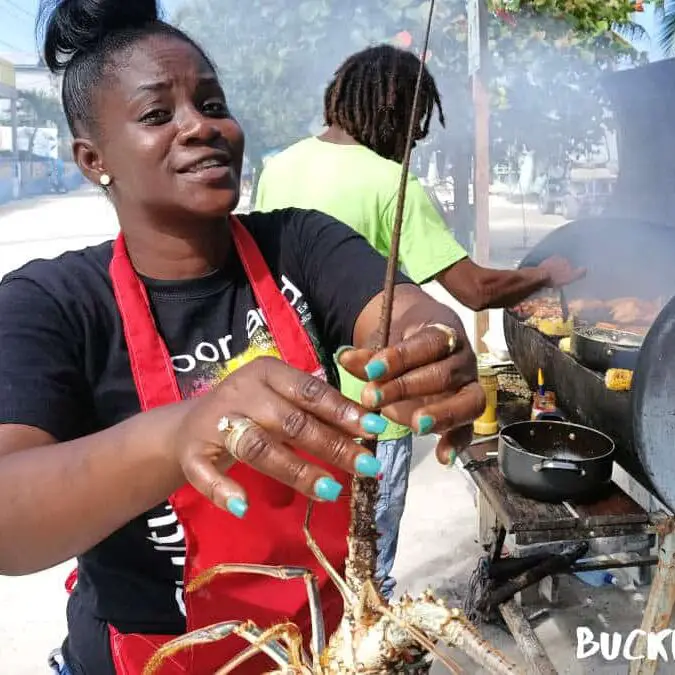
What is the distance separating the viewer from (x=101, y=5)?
1354 millimetres

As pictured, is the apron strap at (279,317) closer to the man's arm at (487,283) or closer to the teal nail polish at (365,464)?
the teal nail polish at (365,464)

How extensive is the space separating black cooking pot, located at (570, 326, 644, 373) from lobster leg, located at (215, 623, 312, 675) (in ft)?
5.79

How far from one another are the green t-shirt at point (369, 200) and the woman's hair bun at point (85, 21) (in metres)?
1.08

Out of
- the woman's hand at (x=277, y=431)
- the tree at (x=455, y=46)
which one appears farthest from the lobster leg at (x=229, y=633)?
the tree at (x=455, y=46)

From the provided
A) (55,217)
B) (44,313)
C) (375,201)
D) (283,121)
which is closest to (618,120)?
(375,201)

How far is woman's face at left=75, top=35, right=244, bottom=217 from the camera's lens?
1.25m

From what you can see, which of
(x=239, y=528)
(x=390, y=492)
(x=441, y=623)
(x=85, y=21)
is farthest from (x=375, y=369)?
(x=390, y=492)

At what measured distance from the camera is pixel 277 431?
0.82 m

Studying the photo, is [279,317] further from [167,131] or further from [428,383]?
[428,383]

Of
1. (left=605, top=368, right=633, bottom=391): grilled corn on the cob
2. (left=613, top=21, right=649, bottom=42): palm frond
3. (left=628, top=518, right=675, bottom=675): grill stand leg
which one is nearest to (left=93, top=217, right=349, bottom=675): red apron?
(left=628, top=518, right=675, bottom=675): grill stand leg

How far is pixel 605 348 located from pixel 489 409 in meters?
0.61

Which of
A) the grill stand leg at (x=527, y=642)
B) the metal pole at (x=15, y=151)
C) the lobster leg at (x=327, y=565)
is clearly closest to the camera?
the lobster leg at (x=327, y=565)

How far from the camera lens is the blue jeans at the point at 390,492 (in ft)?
8.20

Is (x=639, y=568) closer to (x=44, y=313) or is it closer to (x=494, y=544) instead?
(x=494, y=544)
